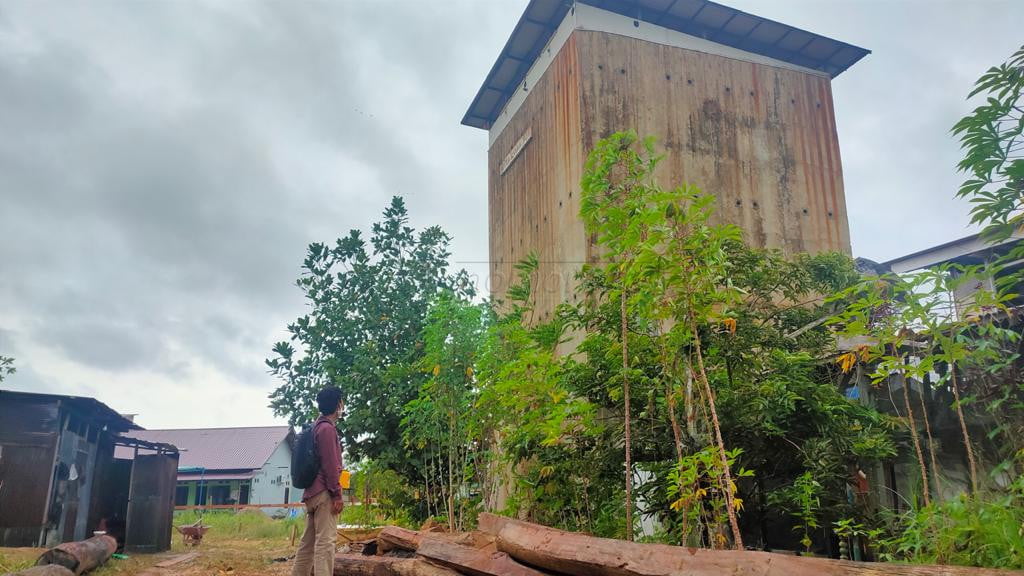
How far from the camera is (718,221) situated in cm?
1174

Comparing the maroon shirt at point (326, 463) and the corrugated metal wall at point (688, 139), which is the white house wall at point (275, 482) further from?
the maroon shirt at point (326, 463)

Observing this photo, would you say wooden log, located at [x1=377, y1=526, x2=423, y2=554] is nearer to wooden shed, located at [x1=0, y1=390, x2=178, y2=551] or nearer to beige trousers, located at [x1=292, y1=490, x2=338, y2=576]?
beige trousers, located at [x1=292, y1=490, x2=338, y2=576]

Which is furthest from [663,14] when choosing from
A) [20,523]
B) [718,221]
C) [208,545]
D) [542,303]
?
[208,545]

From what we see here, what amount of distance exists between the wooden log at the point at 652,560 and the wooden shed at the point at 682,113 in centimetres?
602

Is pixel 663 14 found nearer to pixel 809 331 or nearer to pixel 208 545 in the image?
pixel 809 331

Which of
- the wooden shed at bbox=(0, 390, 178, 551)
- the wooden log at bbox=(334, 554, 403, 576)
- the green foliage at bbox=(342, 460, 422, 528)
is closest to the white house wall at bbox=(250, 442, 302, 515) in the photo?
the wooden shed at bbox=(0, 390, 178, 551)

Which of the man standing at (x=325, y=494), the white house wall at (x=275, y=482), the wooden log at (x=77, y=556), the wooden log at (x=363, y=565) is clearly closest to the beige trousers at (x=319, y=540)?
the man standing at (x=325, y=494)

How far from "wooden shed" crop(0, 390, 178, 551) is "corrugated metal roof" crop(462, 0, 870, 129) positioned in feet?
34.0

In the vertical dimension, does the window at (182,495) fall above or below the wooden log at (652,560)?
below

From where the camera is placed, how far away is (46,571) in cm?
830

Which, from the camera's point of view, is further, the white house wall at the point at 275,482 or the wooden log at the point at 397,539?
the white house wall at the point at 275,482

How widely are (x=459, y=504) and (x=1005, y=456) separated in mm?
6788

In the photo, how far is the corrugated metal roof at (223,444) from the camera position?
1393 inches

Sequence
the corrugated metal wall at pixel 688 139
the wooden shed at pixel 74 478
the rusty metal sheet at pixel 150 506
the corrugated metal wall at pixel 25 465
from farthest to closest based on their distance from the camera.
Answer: the rusty metal sheet at pixel 150 506, the wooden shed at pixel 74 478, the corrugated metal wall at pixel 25 465, the corrugated metal wall at pixel 688 139
